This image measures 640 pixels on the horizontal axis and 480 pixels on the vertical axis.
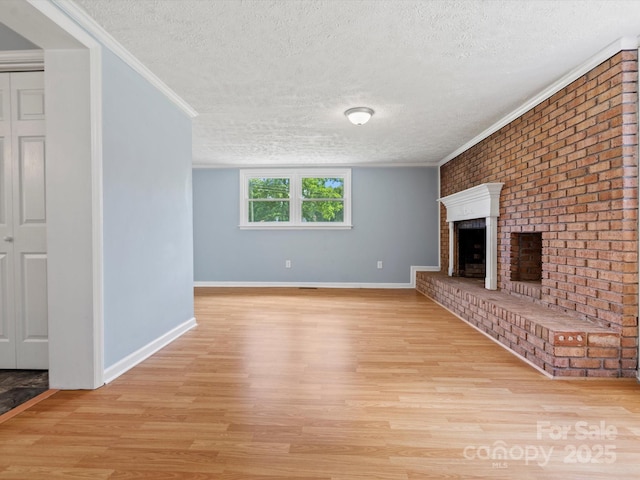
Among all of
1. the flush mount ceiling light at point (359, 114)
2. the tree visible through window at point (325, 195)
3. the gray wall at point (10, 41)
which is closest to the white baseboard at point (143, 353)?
the gray wall at point (10, 41)

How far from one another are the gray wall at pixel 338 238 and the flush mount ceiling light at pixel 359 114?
2752 millimetres

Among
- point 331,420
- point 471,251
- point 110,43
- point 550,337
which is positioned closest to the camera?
point 331,420

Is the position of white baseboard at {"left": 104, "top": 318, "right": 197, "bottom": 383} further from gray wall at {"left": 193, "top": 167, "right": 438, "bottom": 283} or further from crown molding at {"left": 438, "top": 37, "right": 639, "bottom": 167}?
crown molding at {"left": 438, "top": 37, "right": 639, "bottom": 167}

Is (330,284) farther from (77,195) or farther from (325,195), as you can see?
(77,195)

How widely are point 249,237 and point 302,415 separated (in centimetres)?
474

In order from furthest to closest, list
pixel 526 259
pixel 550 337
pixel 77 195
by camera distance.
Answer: pixel 526 259
pixel 550 337
pixel 77 195

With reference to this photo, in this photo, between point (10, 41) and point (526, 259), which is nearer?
point (10, 41)

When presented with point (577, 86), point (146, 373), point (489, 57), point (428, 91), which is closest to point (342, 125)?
point (428, 91)

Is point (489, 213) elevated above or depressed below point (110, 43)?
below

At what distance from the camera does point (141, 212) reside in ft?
8.52

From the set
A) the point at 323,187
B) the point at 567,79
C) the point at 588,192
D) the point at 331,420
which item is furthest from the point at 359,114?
the point at 323,187

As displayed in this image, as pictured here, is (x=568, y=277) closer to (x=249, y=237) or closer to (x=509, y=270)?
(x=509, y=270)

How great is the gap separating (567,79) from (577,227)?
1138mm

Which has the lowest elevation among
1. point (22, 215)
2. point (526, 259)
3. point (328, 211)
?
point (526, 259)
